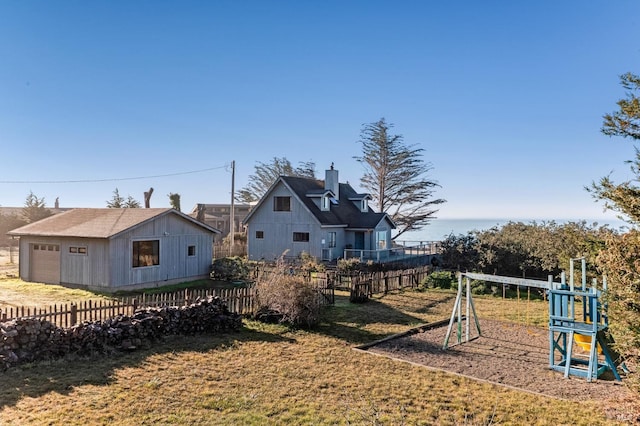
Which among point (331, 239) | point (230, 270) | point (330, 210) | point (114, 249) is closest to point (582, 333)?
point (230, 270)

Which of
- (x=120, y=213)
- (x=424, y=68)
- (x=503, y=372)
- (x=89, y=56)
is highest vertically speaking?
(x=89, y=56)

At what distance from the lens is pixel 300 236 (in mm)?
33188

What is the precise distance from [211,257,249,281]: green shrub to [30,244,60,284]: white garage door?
791 cm

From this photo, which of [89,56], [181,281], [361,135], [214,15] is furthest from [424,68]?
[361,135]

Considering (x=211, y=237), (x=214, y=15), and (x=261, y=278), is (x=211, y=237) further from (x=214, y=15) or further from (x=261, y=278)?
(x=214, y=15)

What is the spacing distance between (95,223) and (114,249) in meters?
3.04

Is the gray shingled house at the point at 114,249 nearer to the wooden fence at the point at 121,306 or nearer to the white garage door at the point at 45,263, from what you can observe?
the white garage door at the point at 45,263

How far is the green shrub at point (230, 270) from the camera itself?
2464 centimetres

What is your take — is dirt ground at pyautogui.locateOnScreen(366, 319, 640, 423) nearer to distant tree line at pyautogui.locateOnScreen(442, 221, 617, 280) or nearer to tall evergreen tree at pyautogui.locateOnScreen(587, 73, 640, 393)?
tall evergreen tree at pyautogui.locateOnScreen(587, 73, 640, 393)

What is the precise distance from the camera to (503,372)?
9.91 metres

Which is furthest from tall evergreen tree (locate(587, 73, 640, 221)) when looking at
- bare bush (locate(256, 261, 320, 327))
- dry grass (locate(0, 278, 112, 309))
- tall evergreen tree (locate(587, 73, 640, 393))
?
dry grass (locate(0, 278, 112, 309))

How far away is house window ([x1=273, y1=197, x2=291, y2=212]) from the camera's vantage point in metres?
33.8

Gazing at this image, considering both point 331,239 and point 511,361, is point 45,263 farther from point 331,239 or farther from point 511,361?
point 511,361

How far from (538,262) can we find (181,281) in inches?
775
